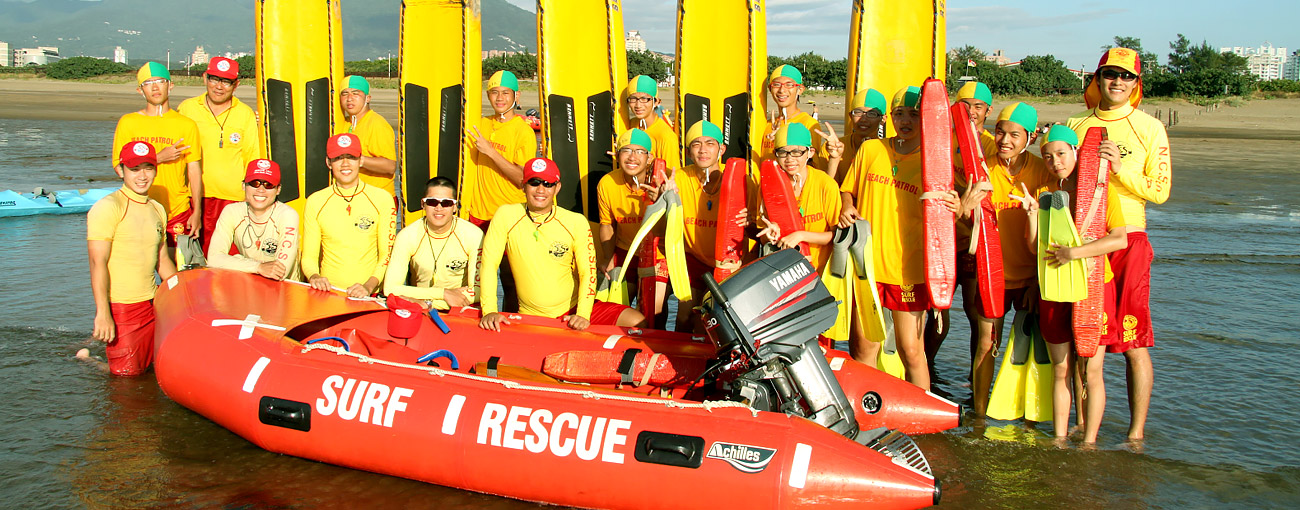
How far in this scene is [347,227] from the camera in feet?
16.5

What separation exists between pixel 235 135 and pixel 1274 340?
7274 millimetres

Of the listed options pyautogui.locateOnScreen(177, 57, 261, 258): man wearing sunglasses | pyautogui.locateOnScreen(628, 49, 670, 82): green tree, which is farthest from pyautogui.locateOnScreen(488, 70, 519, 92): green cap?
pyautogui.locateOnScreen(628, 49, 670, 82): green tree

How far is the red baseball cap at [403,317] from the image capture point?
4602 mm

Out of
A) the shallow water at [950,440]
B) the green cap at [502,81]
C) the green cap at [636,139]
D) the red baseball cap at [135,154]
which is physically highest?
the green cap at [502,81]

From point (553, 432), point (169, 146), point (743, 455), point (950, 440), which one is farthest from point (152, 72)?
point (950, 440)

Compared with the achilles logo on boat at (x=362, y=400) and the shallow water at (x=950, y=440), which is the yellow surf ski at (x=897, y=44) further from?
the achilles logo on boat at (x=362, y=400)

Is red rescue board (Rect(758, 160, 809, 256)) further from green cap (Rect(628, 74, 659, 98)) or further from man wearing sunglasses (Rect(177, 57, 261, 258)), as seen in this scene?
man wearing sunglasses (Rect(177, 57, 261, 258))

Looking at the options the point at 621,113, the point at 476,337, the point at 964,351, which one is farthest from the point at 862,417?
the point at 621,113

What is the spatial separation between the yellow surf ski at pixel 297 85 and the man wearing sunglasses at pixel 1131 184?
561 cm

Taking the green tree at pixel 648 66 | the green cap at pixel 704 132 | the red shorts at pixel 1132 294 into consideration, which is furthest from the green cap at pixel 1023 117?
the green tree at pixel 648 66

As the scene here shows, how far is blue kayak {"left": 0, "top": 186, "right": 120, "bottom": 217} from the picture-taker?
32.6 ft

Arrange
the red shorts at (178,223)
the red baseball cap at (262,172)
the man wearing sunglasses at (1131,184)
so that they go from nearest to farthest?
the man wearing sunglasses at (1131,184) → the red baseball cap at (262,172) → the red shorts at (178,223)

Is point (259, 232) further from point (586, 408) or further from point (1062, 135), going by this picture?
point (1062, 135)

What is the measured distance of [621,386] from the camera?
Result: 174 inches
